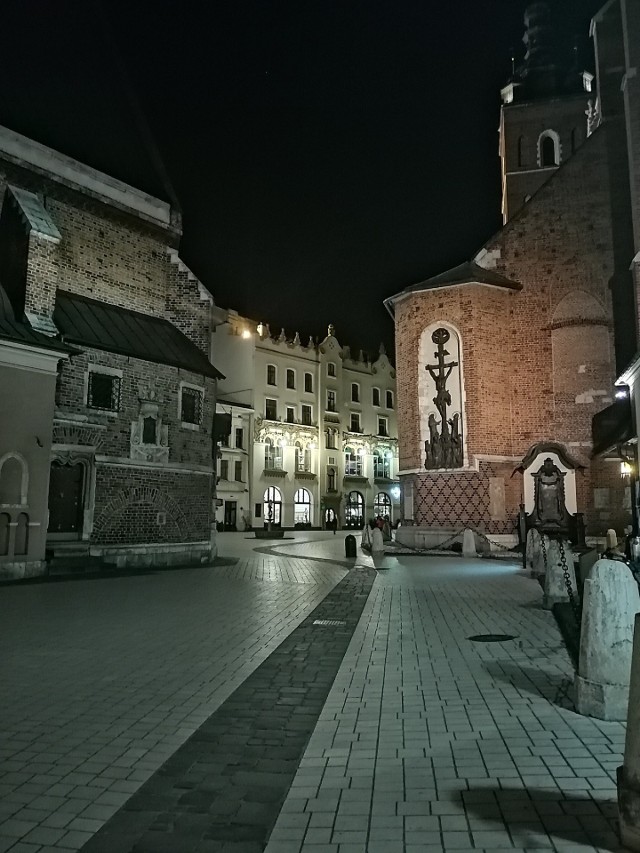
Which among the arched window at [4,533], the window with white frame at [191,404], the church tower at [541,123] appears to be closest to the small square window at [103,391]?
the window with white frame at [191,404]

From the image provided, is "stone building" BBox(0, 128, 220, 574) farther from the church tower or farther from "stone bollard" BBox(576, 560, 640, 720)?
the church tower

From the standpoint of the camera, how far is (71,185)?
20.5 meters

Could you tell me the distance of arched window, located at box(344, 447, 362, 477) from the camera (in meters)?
59.6

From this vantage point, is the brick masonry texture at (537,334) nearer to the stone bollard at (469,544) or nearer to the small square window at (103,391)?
the stone bollard at (469,544)

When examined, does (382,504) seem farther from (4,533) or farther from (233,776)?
(233,776)

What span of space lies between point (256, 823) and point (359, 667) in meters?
3.68

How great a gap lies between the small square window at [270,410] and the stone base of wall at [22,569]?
3708 cm

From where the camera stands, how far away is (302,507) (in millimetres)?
55719

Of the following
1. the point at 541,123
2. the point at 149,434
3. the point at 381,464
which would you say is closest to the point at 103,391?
the point at 149,434

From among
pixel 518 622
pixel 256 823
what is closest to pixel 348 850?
pixel 256 823

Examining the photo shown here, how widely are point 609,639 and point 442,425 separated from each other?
22.1m

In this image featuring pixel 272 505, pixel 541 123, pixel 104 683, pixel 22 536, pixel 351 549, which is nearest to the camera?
pixel 104 683

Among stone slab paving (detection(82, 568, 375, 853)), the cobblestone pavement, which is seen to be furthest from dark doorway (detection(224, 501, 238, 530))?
stone slab paving (detection(82, 568, 375, 853))

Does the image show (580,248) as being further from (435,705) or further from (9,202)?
(435,705)
